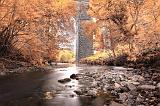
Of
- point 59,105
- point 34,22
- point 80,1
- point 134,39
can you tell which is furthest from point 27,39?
point 80,1

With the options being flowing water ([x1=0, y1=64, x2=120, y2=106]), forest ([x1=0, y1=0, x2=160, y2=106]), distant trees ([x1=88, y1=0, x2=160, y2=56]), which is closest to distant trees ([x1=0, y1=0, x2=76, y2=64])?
forest ([x1=0, y1=0, x2=160, y2=106])

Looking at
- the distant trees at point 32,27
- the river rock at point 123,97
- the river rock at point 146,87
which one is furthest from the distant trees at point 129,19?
the river rock at point 123,97

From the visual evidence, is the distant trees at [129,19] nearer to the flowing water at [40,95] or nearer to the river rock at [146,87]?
the river rock at [146,87]

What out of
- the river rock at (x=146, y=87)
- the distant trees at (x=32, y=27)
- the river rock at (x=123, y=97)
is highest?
the distant trees at (x=32, y=27)

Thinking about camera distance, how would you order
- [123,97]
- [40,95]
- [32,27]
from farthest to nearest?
[32,27], [40,95], [123,97]

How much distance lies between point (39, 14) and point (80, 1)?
1942cm

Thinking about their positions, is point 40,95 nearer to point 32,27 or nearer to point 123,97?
point 123,97

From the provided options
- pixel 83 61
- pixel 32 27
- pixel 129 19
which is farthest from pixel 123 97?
pixel 83 61

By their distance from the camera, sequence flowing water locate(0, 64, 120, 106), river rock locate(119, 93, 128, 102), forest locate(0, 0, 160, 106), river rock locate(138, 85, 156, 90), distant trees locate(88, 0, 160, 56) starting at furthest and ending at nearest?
distant trees locate(88, 0, 160, 56) → river rock locate(138, 85, 156, 90) → forest locate(0, 0, 160, 106) → river rock locate(119, 93, 128, 102) → flowing water locate(0, 64, 120, 106)

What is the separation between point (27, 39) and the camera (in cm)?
2197

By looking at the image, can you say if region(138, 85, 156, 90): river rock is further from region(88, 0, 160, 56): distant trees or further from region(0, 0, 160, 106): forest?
region(88, 0, 160, 56): distant trees

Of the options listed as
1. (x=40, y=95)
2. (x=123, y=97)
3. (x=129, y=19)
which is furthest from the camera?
(x=129, y=19)

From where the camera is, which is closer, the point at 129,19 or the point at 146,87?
the point at 146,87

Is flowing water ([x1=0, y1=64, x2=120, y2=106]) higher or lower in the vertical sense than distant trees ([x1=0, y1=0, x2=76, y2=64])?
lower
